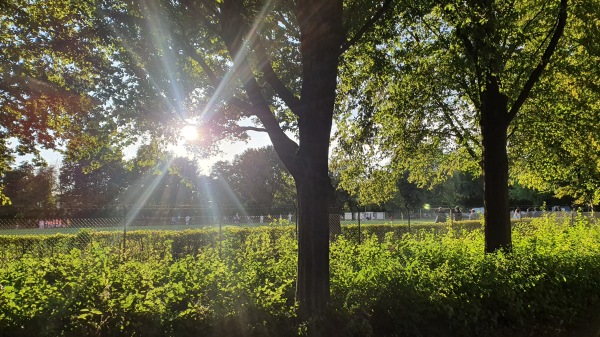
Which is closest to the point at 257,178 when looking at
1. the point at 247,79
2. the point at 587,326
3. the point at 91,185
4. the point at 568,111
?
the point at 91,185

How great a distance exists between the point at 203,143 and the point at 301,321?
3.88m

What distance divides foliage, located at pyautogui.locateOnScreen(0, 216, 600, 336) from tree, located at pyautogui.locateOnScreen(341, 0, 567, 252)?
2.19 metres

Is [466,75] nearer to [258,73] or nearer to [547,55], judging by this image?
[547,55]

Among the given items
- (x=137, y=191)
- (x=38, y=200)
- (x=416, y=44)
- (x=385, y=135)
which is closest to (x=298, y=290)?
(x=416, y=44)

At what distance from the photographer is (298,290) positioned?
509 cm

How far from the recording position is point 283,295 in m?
5.45

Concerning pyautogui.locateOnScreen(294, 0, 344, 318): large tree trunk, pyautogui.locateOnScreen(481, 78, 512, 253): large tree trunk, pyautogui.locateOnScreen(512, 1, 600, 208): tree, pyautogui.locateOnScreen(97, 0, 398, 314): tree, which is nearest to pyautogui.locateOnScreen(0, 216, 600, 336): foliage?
pyautogui.locateOnScreen(294, 0, 344, 318): large tree trunk

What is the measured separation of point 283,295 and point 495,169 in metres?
5.97

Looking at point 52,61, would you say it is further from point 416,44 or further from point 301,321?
point 416,44

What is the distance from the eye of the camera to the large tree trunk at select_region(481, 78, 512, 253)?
9039mm

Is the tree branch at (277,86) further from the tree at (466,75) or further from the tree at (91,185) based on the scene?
the tree at (91,185)

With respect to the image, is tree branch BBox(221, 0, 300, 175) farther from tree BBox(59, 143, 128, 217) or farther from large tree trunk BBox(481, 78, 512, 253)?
tree BBox(59, 143, 128, 217)

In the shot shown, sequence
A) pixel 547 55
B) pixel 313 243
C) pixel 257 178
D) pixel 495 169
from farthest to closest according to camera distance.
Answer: pixel 257 178, pixel 495 169, pixel 547 55, pixel 313 243

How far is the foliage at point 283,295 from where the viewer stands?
12.9 feet
